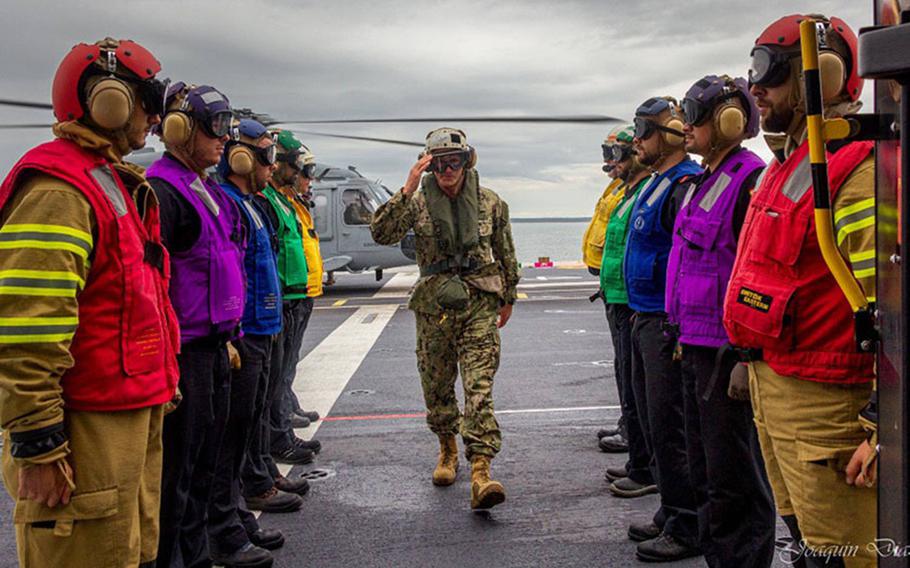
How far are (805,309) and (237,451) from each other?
3047 millimetres

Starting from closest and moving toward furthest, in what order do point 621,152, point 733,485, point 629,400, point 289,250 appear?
1. point 733,485
2. point 629,400
3. point 289,250
4. point 621,152

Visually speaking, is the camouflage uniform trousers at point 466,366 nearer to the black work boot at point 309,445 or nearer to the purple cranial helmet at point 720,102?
the black work boot at point 309,445

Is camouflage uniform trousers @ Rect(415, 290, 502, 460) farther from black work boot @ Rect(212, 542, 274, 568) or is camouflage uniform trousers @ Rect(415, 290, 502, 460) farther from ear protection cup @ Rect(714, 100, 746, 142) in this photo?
ear protection cup @ Rect(714, 100, 746, 142)

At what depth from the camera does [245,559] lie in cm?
437

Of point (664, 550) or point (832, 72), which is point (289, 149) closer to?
point (664, 550)

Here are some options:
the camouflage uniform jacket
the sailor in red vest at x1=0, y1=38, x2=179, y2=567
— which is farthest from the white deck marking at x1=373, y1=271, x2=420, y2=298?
the sailor in red vest at x1=0, y1=38, x2=179, y2=567

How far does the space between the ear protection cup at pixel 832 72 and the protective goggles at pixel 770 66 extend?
0.20m

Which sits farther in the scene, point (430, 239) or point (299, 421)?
point (299, 421)

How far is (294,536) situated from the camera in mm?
4902

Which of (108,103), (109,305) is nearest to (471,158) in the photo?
(108,103)

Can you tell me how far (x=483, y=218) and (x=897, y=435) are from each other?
4.24 m

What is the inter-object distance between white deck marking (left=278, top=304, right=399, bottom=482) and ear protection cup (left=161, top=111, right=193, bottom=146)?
3028mm

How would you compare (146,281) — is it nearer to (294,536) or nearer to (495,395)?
(294,536)

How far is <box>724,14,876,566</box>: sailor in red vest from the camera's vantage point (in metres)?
2.54
